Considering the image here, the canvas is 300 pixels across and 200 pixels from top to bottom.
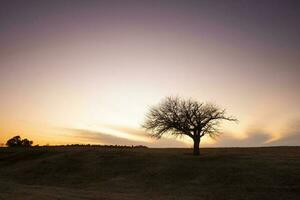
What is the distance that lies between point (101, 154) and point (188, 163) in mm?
20051

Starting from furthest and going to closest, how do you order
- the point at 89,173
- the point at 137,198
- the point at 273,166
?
the point at 89,173
the point at 273,166
the point at 137,198

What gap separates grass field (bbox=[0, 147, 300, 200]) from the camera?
122 feet

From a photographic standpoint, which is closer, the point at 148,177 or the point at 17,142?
the point at 148,177

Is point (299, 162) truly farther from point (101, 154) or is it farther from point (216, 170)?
point (101, 154)

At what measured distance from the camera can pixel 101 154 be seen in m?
69.3

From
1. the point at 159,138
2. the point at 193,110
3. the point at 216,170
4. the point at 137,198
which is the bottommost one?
the point at 137,198

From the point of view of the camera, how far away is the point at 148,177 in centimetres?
4853

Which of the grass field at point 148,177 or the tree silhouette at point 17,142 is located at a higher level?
the tree silhouette at point 17,142

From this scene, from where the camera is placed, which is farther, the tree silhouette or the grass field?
the tree silhouette

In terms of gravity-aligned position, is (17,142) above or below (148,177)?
above

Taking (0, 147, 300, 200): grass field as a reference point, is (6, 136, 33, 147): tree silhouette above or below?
above

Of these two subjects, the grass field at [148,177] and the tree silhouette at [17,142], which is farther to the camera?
the tree silhouette at [17,142]

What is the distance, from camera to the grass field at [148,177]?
3709 centimetres

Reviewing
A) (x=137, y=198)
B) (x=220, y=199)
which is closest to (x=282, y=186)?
(x=220, y=199)
